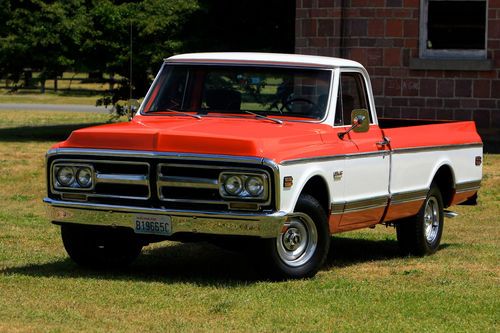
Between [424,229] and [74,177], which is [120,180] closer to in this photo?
[74,177]

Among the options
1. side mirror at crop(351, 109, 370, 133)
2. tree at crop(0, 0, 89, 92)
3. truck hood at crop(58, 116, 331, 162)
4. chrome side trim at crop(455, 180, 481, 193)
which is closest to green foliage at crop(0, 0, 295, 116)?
tree at crop(0, 0, 89, 92)

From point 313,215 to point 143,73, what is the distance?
14.9 metres

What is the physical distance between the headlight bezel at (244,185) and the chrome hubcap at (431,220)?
121 inches

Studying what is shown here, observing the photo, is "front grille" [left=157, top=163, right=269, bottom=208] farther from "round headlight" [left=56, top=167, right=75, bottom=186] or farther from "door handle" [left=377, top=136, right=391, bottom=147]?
"door handle" [left=377, top=136, right=391, bottom=147]

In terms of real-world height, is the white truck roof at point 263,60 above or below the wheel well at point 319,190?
above

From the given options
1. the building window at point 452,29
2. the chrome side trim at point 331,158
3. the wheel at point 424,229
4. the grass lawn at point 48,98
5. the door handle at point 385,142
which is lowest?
the grass lawn at point 48,98

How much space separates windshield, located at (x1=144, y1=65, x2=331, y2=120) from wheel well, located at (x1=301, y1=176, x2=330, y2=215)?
713 mm

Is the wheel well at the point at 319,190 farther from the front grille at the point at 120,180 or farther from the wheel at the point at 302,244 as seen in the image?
the front grille at the point at 120,180

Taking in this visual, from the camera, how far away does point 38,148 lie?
923 inches

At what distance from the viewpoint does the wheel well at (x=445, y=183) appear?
39.8ft

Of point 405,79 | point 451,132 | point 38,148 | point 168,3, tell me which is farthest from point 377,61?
point 451,132

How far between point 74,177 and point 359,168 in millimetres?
2400

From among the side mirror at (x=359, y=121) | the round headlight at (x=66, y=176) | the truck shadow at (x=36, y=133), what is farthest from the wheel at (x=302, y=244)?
the truck shadow at (x=36, y=133)

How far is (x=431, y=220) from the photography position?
12047 mm
